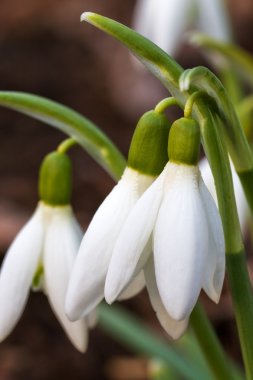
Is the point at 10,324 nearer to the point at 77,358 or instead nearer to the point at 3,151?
the point at 77,358

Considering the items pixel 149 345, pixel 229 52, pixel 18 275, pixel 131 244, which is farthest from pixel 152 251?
pixel 149 345

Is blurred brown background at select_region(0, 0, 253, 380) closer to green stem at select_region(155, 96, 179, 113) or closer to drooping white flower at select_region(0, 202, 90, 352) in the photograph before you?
drooping white flower at select_region(0, 202, 90, 352)

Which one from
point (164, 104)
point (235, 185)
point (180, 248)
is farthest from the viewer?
point (235, 185)

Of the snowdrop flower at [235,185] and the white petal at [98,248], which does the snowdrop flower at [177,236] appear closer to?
the white petal at [98,248]

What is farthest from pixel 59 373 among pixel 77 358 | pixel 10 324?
pixel 10 324

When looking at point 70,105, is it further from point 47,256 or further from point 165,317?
point 165,317
